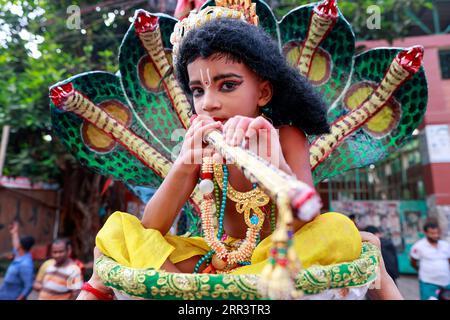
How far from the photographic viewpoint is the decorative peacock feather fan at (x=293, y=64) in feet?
5.64

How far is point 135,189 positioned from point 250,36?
4.21 feet

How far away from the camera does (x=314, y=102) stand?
4.71 ft

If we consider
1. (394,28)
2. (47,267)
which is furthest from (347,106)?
(394,28)

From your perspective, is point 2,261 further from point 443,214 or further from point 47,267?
point 443,214

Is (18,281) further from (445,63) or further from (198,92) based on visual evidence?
(445,63)

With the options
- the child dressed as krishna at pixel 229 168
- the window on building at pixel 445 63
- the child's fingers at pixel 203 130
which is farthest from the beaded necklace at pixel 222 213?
the window on building at pixel 445 63

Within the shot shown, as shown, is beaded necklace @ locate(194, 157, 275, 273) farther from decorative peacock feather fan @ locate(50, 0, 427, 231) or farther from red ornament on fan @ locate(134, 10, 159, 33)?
red ornament on fan @ locate(134, 10, 159, 33)

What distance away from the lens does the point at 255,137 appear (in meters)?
0.97

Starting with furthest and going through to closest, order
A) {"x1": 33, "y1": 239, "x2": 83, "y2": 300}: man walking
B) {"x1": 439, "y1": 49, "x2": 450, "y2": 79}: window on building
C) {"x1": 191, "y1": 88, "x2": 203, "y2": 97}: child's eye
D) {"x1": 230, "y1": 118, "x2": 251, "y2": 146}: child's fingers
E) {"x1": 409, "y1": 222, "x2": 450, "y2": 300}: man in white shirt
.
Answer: {"x1": 439, "y1": 49, "x2": 450, "y2": 79}: window on building < {"x1": 409, "y1": 222, "x2": 450, "y2": 300}: man in white shirt < {"x1": 33, "y1": 239, "x2": 83, "y2": 300}: man walking < {"x1": 191, "y1": 88, "x2": 203, "y2": 97}: child's eye < {"x1": 230, "y1": 118, "x2": 251, "y2": 146}: child's fingers

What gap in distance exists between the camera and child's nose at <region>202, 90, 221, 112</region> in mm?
1176

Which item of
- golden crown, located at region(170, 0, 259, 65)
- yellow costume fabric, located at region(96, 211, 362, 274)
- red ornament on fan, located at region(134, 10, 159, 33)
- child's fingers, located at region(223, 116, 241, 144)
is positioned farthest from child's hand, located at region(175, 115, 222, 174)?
red ornament on fan, located at region(134, 10, 159, 33)

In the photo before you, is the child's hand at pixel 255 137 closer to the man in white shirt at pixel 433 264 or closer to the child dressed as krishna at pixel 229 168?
A: the child dressed as krishna at pixel 229 168

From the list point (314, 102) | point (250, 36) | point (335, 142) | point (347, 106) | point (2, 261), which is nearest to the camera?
point (250, 36)

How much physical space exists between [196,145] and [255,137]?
0.71 ft
